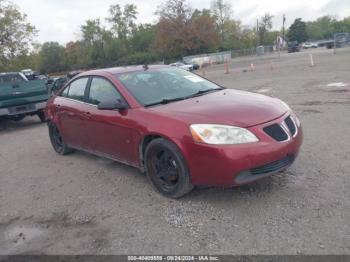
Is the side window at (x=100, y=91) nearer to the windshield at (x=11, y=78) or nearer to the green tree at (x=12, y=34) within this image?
the windshield at (x=11, y=78)

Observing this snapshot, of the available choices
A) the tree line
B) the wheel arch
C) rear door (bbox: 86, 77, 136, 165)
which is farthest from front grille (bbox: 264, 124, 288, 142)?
the tree line

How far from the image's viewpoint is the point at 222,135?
3699 mm

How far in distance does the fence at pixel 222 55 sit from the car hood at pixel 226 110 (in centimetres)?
Result: 4383

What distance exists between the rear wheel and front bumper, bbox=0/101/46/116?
13.0 ft

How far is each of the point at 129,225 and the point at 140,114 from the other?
52.1 inches

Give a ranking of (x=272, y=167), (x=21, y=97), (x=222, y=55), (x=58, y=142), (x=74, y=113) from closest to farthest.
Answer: (x=272, y=167)
(x=74, y=113)
(x=58, y=142)
(x=21, y=97)
(x=222, y=55)

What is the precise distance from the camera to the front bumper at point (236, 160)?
3613 millimetres

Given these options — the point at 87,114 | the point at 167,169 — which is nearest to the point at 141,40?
the point at 87,114

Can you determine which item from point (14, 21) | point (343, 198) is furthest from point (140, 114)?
point (14, 21)

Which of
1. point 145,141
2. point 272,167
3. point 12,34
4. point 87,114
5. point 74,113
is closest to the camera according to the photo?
point 272,167

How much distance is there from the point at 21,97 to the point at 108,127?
661cm

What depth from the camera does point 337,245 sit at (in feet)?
10.0

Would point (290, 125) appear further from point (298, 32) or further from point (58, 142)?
point (298, 32)

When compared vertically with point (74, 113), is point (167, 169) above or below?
below
